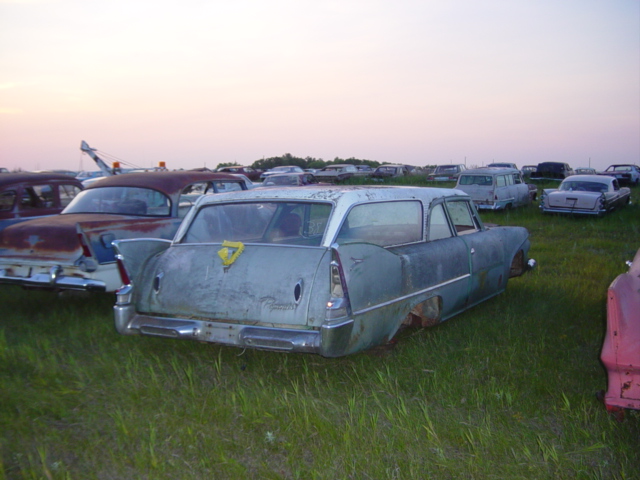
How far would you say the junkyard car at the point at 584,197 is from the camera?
16.2 meters

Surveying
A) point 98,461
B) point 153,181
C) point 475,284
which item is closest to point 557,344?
point 475,284

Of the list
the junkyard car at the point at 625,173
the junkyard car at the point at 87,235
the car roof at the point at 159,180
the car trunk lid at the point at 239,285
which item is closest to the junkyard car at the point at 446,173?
the junkyard car at the point at 625,173

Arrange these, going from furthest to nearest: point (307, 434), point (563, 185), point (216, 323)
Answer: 1. point (563, 185)
2. point (216, 323)
3. point (307, 434)

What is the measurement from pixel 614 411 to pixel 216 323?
2.60 metres

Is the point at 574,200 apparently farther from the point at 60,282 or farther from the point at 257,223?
the point at 60,282

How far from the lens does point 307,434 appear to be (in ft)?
11.1

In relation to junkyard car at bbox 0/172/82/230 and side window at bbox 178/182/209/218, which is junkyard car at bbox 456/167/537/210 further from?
junkyard car at bbox 0/172/82/230

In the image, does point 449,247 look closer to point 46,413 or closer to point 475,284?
point 475,284

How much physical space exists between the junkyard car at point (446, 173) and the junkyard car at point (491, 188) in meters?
11.3

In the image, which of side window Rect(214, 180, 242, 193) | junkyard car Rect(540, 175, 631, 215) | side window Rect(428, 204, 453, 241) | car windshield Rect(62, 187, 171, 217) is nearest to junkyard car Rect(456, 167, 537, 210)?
junkyard car Rect(540, 175, 631, 215)

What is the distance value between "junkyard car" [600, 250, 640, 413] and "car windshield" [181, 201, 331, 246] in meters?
2.34

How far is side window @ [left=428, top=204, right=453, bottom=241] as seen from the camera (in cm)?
544

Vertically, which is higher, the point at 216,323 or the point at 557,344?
the point at 216,323

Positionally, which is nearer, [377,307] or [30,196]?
[377,307]
